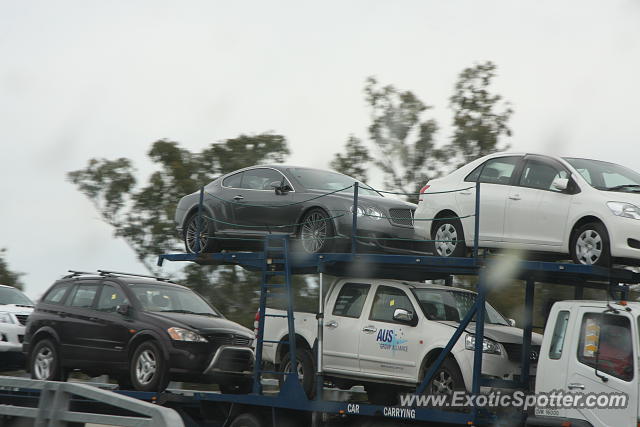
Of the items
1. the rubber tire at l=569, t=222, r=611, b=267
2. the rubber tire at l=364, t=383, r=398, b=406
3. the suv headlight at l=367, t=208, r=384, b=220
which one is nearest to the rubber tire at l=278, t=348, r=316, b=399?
the rubber tire at l=364, t=383, r=398, b=406

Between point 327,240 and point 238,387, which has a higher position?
point 327,240

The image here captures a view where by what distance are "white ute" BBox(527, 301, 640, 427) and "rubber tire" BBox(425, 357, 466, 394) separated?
2.85ft

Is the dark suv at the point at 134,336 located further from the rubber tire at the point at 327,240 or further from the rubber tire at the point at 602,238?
the rubber tire at the point at 602,238

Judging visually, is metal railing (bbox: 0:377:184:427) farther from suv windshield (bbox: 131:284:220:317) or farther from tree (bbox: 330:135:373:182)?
tree (bbox: 330:135:373:182)

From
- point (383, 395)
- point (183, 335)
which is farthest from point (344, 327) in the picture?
point (183, 335)

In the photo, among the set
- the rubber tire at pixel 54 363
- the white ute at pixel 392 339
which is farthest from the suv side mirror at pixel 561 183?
the rubber tire at pixel 54 363

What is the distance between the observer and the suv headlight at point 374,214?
36.6ft

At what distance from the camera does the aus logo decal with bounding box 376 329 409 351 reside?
1010 centimetres

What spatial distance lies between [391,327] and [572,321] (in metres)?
2.18

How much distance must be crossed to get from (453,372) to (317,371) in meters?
1.60

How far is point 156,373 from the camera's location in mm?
11508

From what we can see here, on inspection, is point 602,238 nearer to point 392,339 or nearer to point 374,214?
point 392,339

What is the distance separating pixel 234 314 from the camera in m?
23.7

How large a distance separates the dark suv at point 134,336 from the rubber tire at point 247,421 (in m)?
0.76
